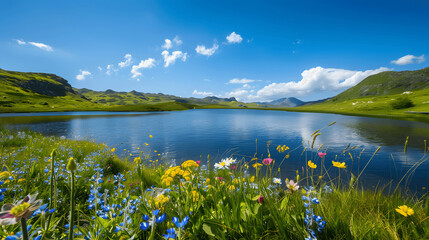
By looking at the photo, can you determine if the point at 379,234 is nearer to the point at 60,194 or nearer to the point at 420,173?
the point at 60,194

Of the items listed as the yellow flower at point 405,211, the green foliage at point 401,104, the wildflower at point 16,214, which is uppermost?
the green foliage at point 401,104

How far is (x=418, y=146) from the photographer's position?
19.5 meters

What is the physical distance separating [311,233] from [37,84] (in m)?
282

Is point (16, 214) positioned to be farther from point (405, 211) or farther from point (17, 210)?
point (405, 211)

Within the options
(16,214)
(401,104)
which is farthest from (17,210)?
(401,104)

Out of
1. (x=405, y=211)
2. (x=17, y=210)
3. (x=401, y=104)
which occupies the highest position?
(x=401, y=104)

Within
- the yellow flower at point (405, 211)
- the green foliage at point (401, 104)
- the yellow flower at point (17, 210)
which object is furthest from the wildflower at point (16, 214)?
the green foliage at point (401, 104)

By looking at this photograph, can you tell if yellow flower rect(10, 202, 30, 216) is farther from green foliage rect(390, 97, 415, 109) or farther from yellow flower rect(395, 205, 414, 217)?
green foliage rect(390, 97, 415, 109)

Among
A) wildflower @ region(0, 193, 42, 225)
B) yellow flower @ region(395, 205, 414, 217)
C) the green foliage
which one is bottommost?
yellow flower @ region(395, 205, 414, 217)

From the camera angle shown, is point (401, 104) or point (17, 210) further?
point (401, 104)

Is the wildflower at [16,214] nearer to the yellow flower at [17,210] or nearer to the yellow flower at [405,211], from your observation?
the yellow flower at [17,210]

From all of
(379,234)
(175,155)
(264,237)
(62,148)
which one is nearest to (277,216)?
(264,237)

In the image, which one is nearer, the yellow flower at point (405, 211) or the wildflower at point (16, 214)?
the wildflower at point (16, 214)

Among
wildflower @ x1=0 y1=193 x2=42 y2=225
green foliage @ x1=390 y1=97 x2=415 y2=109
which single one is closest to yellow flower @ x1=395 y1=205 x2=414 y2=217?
wildflower @ x1=0 y1=193 x2=42 y2=225
